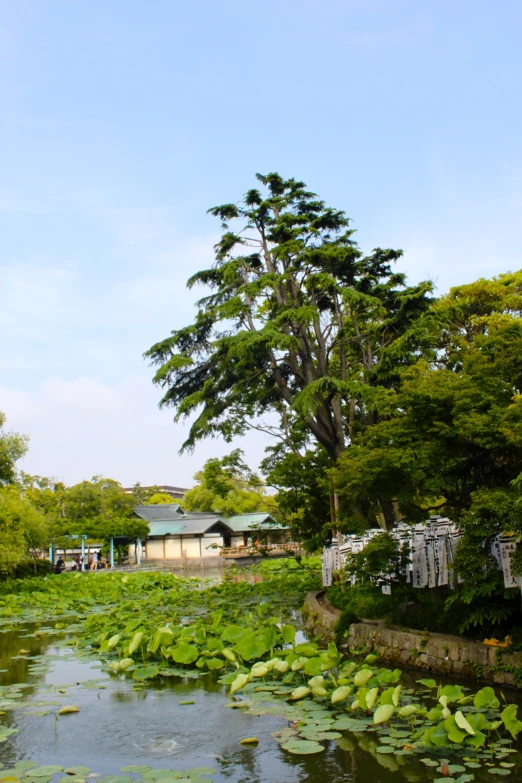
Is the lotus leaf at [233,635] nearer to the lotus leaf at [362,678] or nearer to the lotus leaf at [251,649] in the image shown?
the lotus leaf at [251,649]

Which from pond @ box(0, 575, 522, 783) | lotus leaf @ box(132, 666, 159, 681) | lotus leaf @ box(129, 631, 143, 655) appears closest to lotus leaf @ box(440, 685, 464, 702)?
pond @ box(0, 575, 522, 783)

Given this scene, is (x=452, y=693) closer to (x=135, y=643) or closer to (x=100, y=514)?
(x=135, y=643)

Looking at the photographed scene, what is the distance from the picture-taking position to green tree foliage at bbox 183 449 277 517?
59.4 feet

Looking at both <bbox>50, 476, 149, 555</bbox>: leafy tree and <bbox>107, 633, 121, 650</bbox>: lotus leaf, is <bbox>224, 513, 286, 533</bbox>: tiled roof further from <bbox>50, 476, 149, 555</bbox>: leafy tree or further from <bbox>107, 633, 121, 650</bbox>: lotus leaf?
<bbox>107, 633, 121, 650</bbox>: lotus leaf

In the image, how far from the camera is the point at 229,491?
27516 mm

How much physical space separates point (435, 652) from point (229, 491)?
20.1 m

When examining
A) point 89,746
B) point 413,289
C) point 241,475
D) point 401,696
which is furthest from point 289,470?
point 89,746

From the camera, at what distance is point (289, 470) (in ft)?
52.4

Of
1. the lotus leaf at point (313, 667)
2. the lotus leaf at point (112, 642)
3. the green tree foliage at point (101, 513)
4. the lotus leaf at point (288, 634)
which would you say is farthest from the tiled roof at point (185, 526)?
the lotus leaf at point (313, 667)

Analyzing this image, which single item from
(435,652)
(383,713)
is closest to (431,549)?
(435,652)

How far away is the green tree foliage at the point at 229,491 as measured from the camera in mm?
18109

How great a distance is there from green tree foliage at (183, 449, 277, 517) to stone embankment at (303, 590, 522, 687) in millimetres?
8218

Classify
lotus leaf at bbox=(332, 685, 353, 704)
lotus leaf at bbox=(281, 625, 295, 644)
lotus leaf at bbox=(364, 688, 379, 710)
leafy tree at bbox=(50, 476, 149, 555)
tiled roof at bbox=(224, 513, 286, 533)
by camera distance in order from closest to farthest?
lotus leaf at bbox=(364, 688, 379, 710)
lotus leaf at bbox=(332, 685, 353, 704)
lotus leaf at bbox=(281, 625, 295, 644)
leafy tree at bbox=(50, 476, 149, 555)
tiled roof at bbox=(224, 513, 286, 533)

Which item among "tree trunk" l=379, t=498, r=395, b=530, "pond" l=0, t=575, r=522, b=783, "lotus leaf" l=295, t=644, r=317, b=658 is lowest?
"pond" l=0, t=575, r=522, b=783
